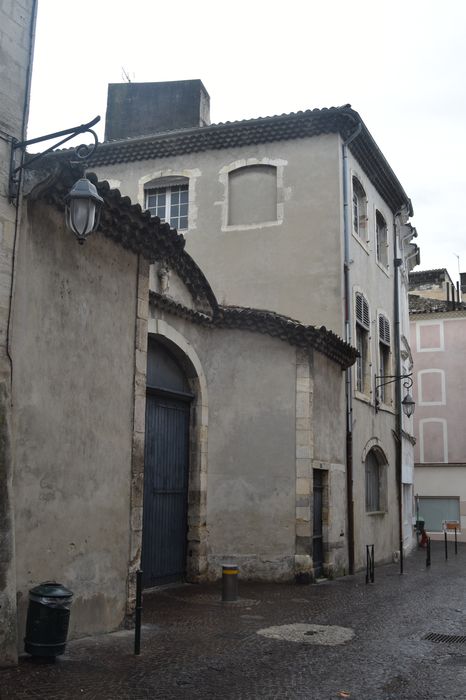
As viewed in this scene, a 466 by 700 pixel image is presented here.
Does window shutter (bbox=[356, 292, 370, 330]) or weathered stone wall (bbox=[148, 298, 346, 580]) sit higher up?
window shutter (bbox=[356, 292, 370, 330])

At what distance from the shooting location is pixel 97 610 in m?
7.75

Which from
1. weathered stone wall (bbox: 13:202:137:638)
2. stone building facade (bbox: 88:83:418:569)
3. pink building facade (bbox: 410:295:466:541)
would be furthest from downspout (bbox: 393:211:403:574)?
weathered stone wall (bbox: 13:202:137:638)

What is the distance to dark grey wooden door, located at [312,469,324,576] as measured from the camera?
44.1 feet

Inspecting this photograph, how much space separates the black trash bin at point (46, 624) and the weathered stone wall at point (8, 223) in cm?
23

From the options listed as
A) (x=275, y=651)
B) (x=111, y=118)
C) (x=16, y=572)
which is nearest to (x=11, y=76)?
(x=16, y=572)

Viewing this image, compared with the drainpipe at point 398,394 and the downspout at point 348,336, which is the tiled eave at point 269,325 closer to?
the downspout at point 348,336

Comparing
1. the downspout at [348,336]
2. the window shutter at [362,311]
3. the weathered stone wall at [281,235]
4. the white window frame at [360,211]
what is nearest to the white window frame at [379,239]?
the white window frame at [360,211]

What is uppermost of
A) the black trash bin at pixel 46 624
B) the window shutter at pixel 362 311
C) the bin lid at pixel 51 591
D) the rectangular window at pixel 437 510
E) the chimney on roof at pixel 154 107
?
the chimney on roof at pixel 154 107

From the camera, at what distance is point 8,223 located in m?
6.79

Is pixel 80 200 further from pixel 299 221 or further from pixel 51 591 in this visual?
pixel 299 221

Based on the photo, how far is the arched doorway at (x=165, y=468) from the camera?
37.3ft

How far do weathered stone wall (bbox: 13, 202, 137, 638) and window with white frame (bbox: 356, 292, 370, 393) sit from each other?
29.7 feet

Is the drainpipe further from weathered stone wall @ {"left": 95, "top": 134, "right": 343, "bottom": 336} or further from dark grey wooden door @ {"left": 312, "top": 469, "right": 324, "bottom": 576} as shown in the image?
dark grey wooden door @ {"left": 312, "top": 469, "right": 324, "bottom": 576}

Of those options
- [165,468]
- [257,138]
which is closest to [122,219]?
[165,468]
